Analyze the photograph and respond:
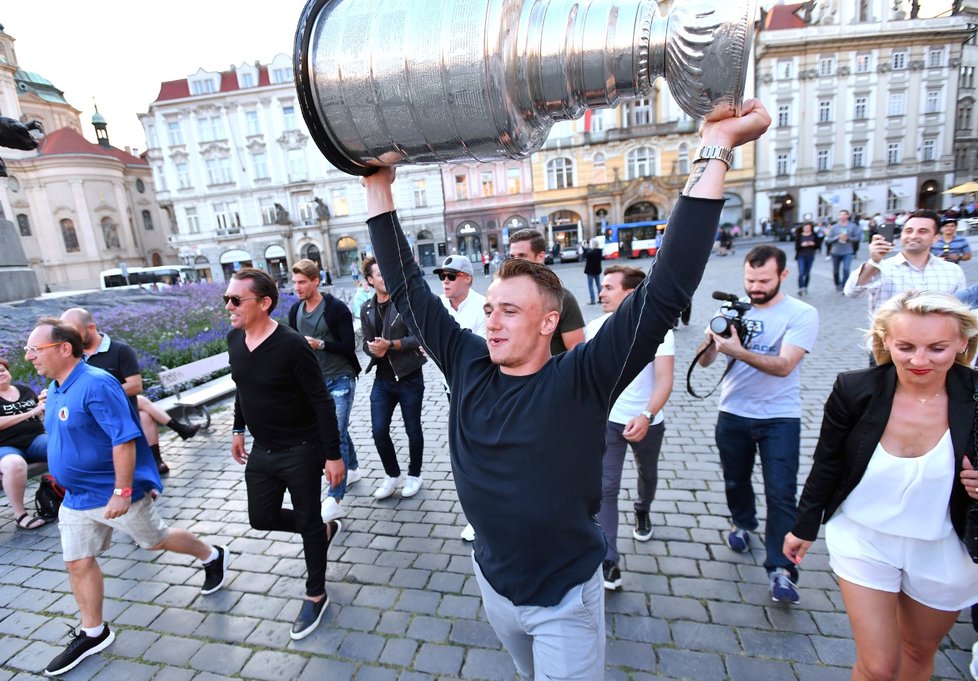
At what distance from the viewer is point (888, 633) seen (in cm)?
192

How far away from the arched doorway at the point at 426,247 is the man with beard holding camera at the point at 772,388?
3860 cm

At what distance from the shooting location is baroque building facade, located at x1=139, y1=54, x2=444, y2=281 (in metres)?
39.4

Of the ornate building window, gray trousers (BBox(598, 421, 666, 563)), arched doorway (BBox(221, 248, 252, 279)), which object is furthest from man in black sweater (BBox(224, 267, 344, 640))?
the ornate building window

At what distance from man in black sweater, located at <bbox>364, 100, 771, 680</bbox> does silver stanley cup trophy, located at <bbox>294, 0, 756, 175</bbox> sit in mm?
386

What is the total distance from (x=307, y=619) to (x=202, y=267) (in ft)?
152

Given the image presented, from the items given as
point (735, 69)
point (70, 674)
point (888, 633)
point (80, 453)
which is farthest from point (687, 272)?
point (70, 674)

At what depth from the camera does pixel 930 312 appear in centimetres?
190

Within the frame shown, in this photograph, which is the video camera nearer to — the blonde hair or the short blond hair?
the blonde hair

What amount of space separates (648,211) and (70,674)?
41.2 meters

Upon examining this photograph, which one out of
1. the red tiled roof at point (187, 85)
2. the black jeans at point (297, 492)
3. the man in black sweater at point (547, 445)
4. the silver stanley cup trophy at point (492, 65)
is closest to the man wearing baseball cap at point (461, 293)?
the black jeans at point (297, 492)

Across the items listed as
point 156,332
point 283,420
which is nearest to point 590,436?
point 283,420

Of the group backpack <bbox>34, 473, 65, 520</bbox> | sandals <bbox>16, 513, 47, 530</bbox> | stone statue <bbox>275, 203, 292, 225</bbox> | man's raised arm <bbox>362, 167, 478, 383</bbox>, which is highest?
stone statue <bbox>275, 203, 292, 225</bbox>

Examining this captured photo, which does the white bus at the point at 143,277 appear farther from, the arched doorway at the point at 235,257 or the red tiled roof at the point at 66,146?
the red tiled roof at the point at 66,146

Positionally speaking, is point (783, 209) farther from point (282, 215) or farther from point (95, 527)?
point (95, 527)
